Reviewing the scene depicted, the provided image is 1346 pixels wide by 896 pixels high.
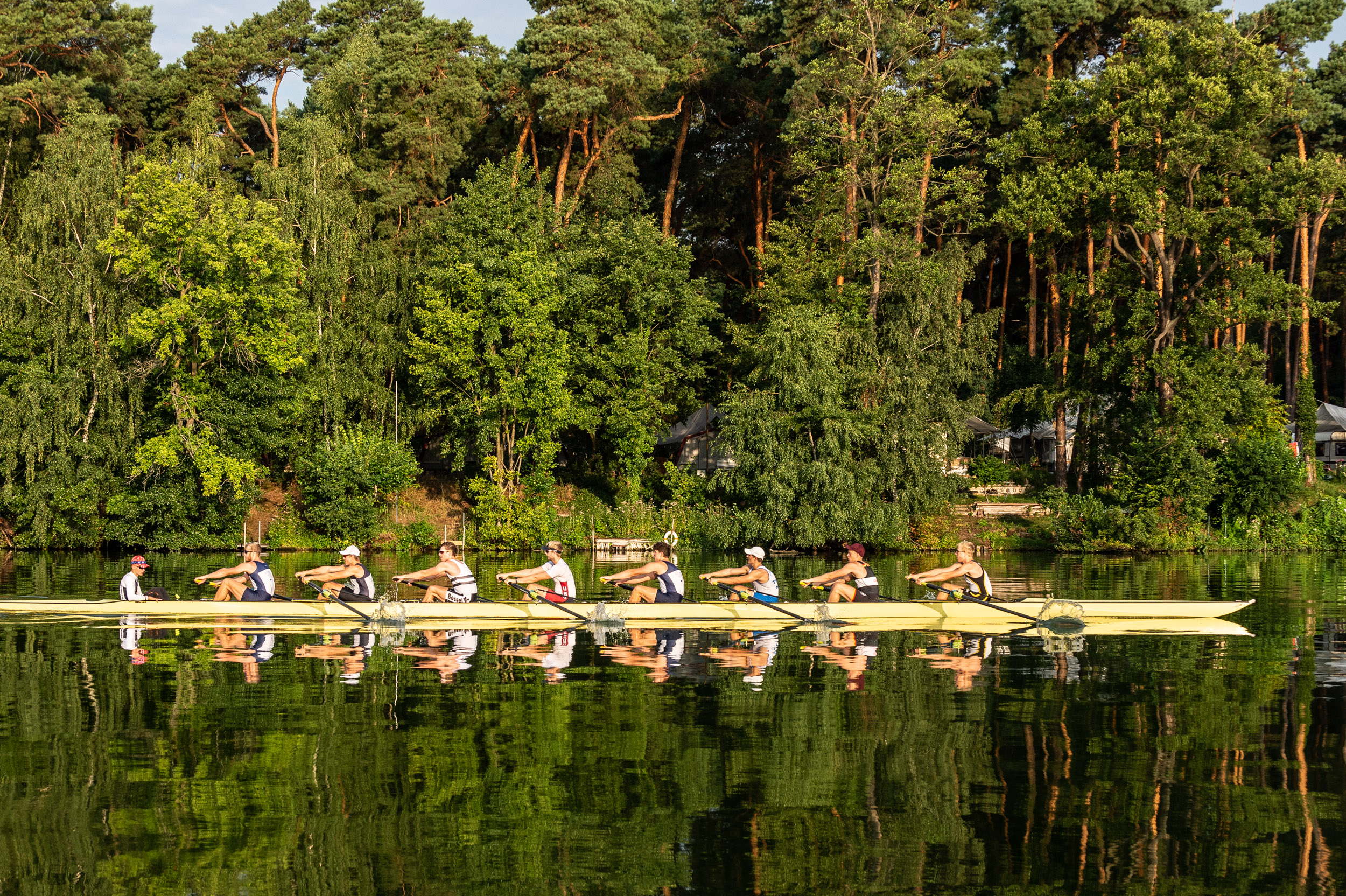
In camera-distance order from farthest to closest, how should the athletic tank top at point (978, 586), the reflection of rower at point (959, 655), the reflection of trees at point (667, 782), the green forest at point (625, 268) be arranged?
the green forest at point (625, 268), the athletic tank top at point (978, 586), the reflection of rower at point (959, 655), the reflection of trees at point (667, 782)

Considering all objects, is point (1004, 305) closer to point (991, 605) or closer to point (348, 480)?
point (348, 480)

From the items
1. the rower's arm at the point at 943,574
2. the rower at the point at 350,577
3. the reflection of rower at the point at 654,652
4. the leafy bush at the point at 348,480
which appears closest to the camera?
the reflection of rower at the point at 654,652

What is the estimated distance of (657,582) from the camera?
70.3 ft

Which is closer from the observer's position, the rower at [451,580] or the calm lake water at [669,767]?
the calm lake water at [669,767]

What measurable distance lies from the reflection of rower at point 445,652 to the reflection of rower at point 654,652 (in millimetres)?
1995

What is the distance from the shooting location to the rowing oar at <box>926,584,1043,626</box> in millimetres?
20891

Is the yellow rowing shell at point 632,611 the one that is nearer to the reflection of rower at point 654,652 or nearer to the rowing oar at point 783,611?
the rowing oar at point 783,611

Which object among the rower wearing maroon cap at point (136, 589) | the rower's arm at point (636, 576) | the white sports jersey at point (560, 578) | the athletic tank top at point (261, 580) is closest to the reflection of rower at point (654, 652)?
the rower's arm at point (636, 576)

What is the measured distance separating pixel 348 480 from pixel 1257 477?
98.8 feet

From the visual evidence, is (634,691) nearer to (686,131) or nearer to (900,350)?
(900,350)

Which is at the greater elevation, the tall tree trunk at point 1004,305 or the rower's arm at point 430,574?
the tall tree trunk at point 1004,305

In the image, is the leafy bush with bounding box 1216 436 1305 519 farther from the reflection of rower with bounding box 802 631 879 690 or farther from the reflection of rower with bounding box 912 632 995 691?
the reflection of rower with bounding box 802 631 879 690

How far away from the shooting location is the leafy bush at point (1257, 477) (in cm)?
4216

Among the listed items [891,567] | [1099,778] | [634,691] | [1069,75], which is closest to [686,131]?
[1069,75]
